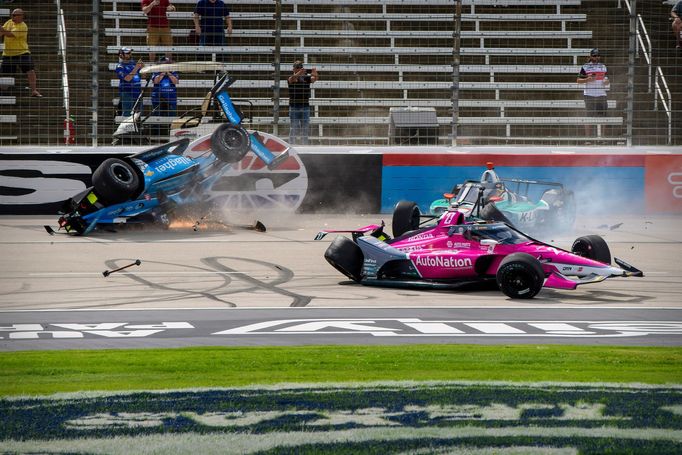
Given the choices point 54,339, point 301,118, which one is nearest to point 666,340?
point 54,339

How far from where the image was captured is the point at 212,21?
67.3ft

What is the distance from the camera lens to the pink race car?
436 inches

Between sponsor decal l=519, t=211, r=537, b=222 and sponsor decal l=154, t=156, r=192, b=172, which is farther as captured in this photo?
sponsor decal l=154, t=156, r=192, b=172

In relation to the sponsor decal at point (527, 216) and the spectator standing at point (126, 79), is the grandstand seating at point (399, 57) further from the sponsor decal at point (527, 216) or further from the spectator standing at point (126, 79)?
the sponsor decal at point (527, 216)

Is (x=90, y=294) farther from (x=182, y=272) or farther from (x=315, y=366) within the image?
(x=315, y=366)

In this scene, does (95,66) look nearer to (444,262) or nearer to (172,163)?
(172,163)

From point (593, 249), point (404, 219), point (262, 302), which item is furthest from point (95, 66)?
point (593, 249)

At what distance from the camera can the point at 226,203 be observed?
18469mm

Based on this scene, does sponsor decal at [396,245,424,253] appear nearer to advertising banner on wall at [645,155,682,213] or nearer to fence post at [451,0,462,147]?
fence post at [451,0,462,147]

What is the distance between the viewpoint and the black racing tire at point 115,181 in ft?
51.4

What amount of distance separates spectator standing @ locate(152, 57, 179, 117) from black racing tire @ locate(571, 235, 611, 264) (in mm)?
9419

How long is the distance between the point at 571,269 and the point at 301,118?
969 cm

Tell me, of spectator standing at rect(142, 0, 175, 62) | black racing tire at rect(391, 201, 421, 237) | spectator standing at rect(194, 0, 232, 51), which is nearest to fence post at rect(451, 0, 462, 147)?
spectator standing at rect(194, 0, 232, 51)

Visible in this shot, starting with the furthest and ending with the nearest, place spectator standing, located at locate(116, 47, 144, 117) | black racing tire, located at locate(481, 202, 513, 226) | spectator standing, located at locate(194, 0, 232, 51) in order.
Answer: spectator standing, located at locate(194, 0, 232, 51)
spectator standing, located at locate(116, 47, 144, 117)
black racing tire, located at locate(481, 202, 513, 226)
